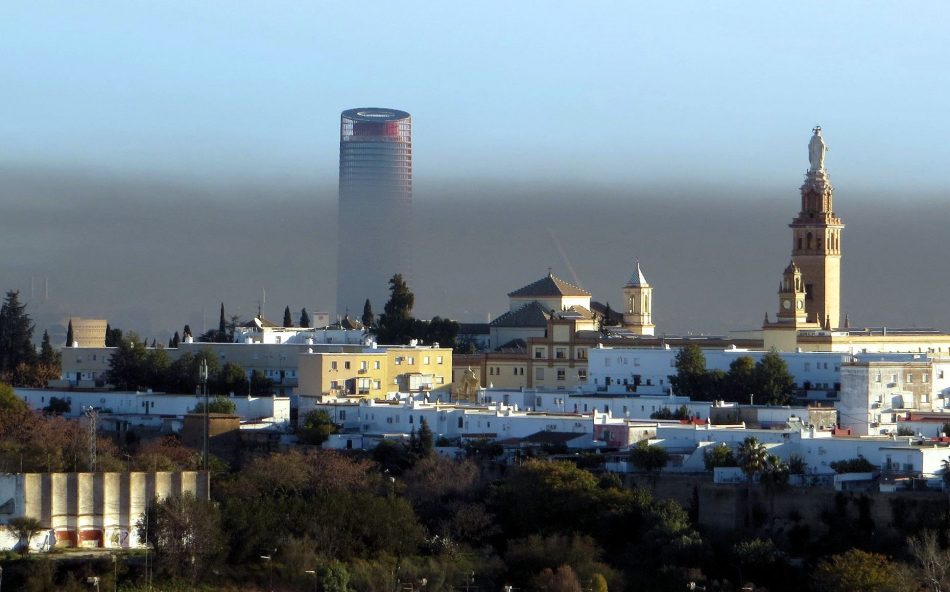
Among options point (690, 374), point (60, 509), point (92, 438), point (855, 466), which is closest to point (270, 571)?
point (60, 509)

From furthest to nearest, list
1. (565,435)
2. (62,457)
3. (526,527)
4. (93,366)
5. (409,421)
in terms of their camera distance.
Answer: (93,366), (409,421), (565,435), (62,457), (526,527)

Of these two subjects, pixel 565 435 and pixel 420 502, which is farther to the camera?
pixel 565 435

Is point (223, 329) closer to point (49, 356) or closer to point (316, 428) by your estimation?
point (49, 356)

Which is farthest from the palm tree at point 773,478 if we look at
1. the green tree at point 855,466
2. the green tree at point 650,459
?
the green tree at point 650,459

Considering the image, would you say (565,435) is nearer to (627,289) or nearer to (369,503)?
(369,503)

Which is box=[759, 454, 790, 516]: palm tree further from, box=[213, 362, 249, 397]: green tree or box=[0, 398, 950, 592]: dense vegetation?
box=[213, 362, 249, 397]: green tree

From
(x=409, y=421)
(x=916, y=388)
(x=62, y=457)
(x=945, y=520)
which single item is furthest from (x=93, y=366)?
(x=945, y=520)
